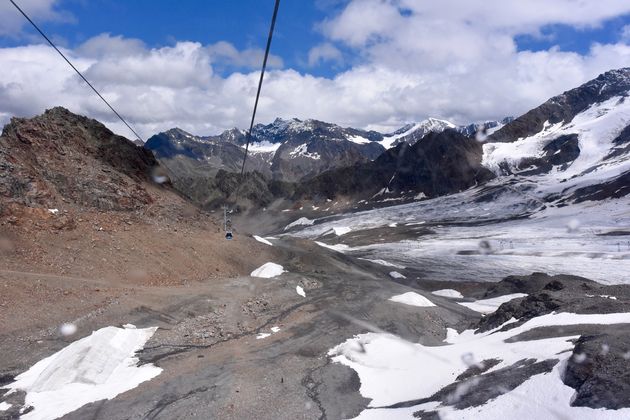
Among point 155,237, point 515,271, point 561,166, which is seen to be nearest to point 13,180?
point 155,237

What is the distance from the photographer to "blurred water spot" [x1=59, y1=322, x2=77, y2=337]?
21438 millimetres

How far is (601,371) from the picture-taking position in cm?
1143

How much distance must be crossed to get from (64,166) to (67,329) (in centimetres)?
2179

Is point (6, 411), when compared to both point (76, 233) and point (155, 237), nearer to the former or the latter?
point (76, 233)

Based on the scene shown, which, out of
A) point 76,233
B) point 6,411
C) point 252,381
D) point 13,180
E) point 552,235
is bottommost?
point 552,235

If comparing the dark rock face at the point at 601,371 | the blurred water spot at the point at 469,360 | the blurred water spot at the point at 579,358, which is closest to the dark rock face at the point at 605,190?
the blurred water spot at the point at 469,360

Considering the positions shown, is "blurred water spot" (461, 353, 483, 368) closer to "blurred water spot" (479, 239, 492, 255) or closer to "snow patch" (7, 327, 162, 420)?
"snow patch" (7, 327, 162, 420)

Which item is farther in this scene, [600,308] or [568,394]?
[600,308]

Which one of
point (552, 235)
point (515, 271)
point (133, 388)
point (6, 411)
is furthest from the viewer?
point (552, 235)

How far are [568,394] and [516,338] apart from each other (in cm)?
658

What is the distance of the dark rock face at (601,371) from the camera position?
34.8 ft

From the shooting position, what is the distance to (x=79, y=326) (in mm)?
22125

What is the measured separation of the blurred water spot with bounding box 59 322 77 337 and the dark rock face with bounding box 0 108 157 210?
44.9 ft

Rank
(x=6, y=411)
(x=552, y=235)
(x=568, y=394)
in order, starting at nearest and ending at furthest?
(x=568, y=394) → (x=6, y=411) → (x=552, y=235)
